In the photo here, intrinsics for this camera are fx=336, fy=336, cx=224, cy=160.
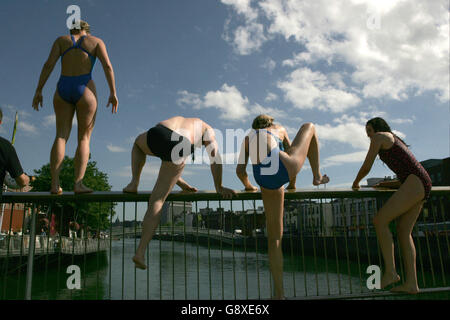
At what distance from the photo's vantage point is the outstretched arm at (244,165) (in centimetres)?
374

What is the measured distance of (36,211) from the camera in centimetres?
383

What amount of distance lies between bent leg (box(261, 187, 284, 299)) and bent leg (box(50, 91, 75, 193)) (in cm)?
234

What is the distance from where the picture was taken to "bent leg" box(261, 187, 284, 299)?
3.47 metres

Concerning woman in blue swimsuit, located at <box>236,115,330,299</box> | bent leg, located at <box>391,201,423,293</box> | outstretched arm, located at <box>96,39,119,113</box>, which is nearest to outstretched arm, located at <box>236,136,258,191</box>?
woman in blue swimsuit, located at <box>236,115,330,299</box>

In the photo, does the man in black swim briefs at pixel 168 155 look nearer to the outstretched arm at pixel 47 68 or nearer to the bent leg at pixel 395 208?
the outstretched arm at pixel 47 68

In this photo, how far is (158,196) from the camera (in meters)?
3.41

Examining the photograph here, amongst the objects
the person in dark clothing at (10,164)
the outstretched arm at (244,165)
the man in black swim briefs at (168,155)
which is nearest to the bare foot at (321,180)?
the outstretched arm at (244,165)

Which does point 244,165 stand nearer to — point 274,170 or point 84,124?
point 274,170

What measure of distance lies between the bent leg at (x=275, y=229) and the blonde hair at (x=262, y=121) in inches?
29.4

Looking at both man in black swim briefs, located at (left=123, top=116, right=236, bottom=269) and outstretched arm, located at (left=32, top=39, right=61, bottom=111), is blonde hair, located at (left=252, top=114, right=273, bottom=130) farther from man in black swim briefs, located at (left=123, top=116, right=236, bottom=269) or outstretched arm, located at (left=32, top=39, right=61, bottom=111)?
outstretched arm, located at (left=32, top=39, right=61, bottom=111)

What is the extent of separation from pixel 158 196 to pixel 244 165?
1.01 metres
